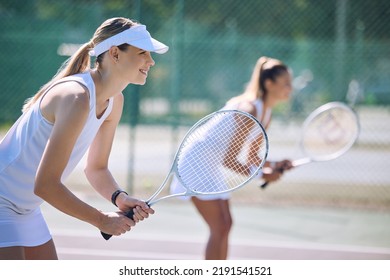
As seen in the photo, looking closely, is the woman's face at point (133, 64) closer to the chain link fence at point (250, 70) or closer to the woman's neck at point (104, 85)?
the woman's neck at point (104, 85)

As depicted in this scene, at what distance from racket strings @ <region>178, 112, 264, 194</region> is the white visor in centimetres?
56

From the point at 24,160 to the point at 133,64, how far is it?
20.3 inches

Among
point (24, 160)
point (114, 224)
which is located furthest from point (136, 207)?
point (24, 160)

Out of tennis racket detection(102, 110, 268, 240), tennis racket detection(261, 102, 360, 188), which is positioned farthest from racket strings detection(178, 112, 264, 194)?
tennis racket detection(261, 102, 360, 188)

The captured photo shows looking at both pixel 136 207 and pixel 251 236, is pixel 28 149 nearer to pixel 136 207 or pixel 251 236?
pixel 136 207

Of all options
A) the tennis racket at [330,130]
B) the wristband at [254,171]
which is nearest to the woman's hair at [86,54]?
the wristband at [254,171]

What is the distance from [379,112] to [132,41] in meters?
5.95

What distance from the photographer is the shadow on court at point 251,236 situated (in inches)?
202

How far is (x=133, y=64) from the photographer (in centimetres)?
258
